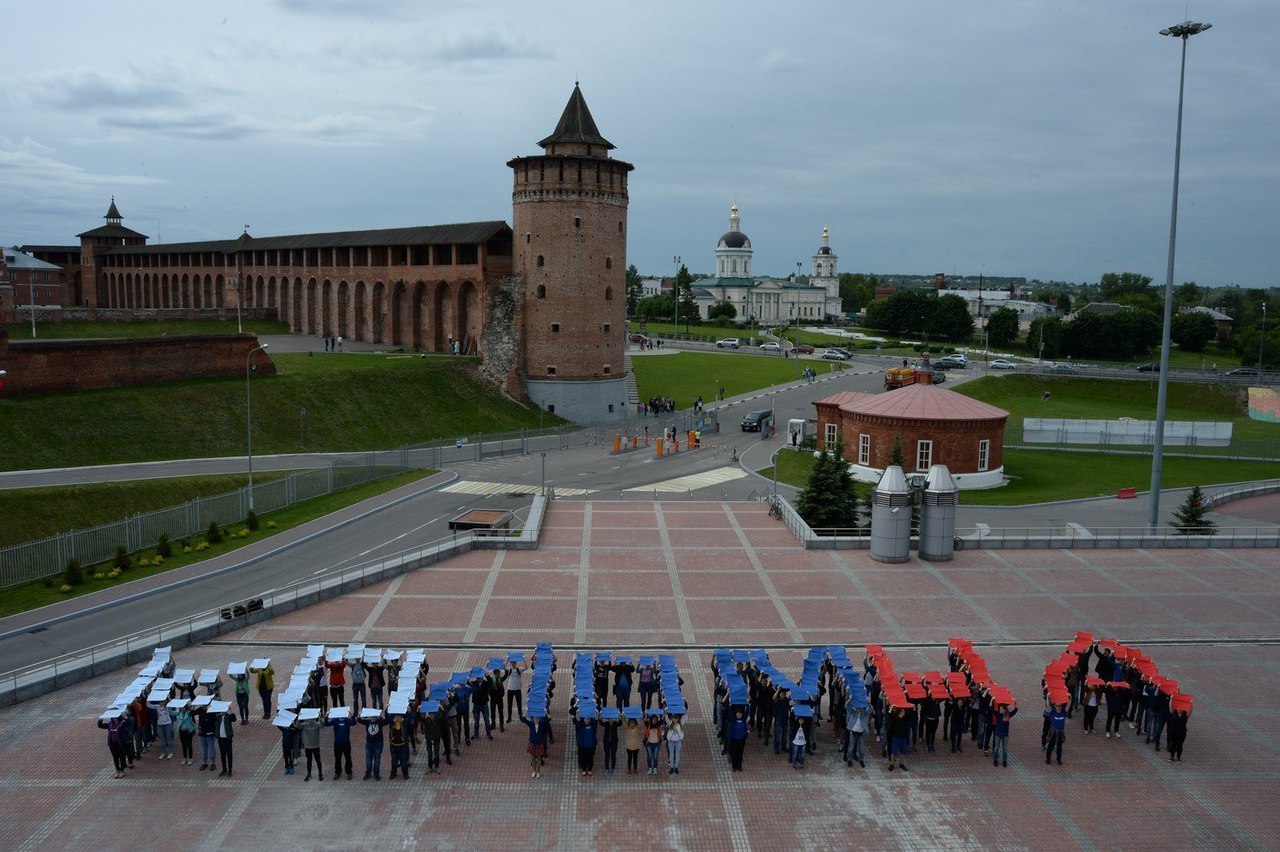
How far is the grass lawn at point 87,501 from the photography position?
3322 cm

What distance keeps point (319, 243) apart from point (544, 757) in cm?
6869

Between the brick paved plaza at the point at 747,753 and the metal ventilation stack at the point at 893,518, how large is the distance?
0.67 m

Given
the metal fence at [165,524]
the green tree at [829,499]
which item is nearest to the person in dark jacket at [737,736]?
the green tree at [829,499]

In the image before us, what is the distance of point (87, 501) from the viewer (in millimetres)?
35406

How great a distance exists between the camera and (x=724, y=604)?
24609 mm

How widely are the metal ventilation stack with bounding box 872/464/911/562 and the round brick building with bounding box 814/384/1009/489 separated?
14.3 m

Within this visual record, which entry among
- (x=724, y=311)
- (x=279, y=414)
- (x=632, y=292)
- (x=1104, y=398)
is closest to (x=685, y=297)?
(x=724, y=311)

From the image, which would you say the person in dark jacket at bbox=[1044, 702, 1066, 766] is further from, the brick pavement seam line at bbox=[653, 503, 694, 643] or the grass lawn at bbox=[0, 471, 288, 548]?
the grass lawn at bbox=[0, 471, 288, 548]

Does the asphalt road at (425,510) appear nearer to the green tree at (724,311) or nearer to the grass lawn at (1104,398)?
the grass lawn at (1104,398)

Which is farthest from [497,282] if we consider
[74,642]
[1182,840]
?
[1182,840]

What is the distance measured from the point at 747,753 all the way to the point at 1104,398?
6653cm

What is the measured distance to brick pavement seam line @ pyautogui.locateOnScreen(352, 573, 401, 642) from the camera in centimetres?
2211

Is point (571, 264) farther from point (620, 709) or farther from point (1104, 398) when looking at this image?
point (620, 709)

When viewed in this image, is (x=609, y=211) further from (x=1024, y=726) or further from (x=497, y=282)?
(x=1024, y=726)
